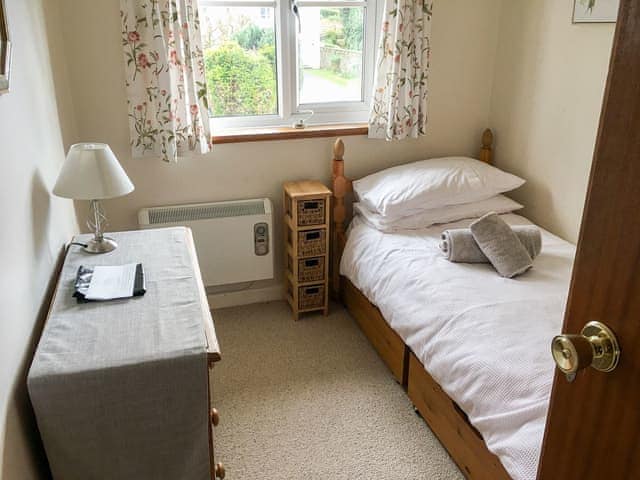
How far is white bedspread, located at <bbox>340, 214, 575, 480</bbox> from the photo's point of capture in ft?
4.90

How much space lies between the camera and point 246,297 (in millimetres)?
3049

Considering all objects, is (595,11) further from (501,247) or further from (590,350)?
(590,350)

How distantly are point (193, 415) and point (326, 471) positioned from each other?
765mm

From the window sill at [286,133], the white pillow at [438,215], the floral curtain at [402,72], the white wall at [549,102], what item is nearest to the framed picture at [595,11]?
the white wall at [549,102]

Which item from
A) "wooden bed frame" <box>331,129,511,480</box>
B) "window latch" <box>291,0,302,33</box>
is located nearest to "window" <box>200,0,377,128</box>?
"window latch" <box>291,0,302,33</box>

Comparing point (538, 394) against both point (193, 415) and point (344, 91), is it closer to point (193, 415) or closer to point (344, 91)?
point (193, 415)

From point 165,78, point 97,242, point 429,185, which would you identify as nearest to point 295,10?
point 165,78

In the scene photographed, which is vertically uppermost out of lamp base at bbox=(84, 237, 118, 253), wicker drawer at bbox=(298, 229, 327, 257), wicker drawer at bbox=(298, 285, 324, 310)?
lamp base at bbox=(84, 237, 118, 253)

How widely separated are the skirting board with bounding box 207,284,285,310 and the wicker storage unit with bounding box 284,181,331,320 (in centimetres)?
18

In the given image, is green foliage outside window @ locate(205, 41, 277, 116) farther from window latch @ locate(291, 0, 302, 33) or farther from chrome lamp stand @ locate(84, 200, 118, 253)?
chrome lamp stand @ locate(84, 200, 118, 253)

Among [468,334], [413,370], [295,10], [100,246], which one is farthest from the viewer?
[295,10]

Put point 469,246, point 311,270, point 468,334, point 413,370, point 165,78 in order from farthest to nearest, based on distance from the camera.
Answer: point 311,270 < point 165,78 < point 469,246 < point 413,370 < point 468,334

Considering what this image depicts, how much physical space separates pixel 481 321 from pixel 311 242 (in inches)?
44.5

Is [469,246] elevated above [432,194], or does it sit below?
below
